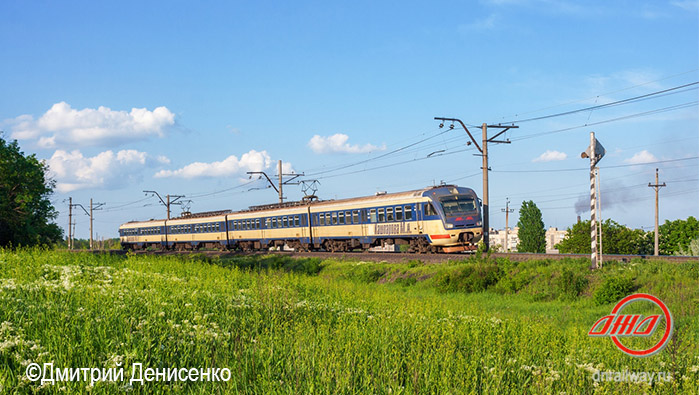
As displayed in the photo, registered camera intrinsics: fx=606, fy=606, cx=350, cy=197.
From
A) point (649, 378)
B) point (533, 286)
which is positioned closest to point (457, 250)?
point (533, 286)

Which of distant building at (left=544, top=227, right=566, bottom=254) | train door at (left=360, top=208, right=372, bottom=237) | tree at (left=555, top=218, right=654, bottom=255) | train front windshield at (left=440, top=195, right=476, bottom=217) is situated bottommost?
distant building at (left=544, top=227, right=566, bottom=254)

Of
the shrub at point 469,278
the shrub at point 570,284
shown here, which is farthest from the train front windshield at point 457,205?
the shrub at point 570,284

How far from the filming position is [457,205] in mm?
29609

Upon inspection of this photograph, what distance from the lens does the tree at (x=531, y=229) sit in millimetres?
77338

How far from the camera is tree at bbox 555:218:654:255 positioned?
76312mm

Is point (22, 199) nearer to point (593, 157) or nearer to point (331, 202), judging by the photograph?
point (331, 202)

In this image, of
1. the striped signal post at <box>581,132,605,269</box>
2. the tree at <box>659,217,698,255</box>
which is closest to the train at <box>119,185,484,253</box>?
the striped signal post at <box>581,132,605,269</box>

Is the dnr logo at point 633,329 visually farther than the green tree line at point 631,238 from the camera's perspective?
No

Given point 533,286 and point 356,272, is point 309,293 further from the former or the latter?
point 356,272

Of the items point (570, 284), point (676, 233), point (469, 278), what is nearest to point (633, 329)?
point (570, 284)

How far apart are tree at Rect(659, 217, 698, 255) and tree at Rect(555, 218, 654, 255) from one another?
326 cm

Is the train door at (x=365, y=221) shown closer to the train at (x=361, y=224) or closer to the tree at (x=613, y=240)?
the train at (x=361, y=224)

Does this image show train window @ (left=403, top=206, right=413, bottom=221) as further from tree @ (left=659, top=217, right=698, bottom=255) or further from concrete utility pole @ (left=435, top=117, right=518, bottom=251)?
tree @ (left=659, top=217, right=698, bottom=255)

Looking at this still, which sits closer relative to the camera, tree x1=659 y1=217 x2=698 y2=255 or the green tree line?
the green tree line
